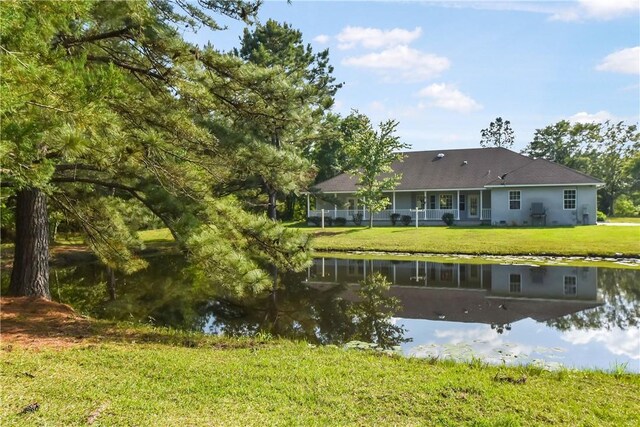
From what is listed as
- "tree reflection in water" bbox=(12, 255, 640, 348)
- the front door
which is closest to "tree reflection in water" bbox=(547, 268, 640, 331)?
"tree reflection in water" bbox=(12, 255, 640, 348)

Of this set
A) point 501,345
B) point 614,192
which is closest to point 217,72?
point 501,345

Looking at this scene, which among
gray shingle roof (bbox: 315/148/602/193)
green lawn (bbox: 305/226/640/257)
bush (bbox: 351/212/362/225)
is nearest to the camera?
green lawn (bbox: 305/226/640/257)

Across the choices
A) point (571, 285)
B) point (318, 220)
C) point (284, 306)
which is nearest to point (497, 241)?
point (571, 285)

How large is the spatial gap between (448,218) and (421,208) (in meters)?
2.92

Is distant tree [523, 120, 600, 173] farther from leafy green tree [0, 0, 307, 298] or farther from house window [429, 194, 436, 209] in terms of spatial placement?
leafy green tree [0, 0, 307, 298]

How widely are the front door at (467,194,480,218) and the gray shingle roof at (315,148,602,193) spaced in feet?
4.24

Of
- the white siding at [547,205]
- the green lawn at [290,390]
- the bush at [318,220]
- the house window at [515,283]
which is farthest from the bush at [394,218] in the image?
the green lawn at [290,390]

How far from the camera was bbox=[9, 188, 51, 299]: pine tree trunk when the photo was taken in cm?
873

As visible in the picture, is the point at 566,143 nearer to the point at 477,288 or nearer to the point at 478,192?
the point at 478,192

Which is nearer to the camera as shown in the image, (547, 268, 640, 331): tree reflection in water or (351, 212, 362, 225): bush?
(547, 268, 640, 331): tree reflection in water

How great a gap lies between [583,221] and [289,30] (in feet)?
74.9

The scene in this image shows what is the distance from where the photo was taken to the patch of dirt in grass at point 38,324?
249 inches

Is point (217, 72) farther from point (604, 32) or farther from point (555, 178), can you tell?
point (555, 178)

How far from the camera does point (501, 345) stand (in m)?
7.18
